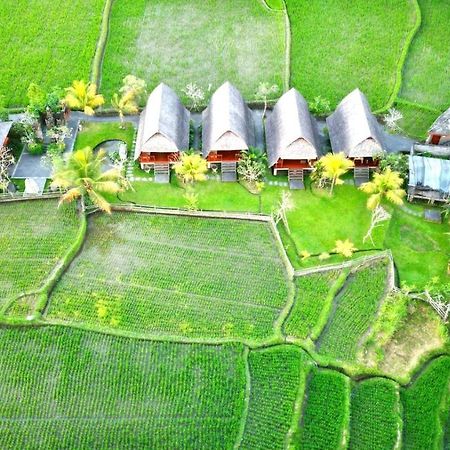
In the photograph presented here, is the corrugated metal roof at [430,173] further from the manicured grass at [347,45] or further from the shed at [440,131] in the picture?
the manicured grass at [347,45]

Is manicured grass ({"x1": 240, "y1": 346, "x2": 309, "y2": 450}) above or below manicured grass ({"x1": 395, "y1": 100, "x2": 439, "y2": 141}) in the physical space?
below

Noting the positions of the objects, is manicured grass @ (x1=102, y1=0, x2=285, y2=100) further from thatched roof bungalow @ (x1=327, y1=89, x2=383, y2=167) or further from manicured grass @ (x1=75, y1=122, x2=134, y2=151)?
thatched roof bungalow @ (x1=327, y1=89, x2=383, y2=167)

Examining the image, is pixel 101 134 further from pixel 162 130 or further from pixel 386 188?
pixel 386 188

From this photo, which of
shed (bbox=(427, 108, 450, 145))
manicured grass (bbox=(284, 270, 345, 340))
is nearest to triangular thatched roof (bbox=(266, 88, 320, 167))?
shed (bbox=(427, 108, 450, 145))

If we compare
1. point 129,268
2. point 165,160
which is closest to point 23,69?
point 165,160

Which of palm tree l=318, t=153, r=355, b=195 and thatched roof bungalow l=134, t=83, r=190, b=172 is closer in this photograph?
palm tree l=318, t=153, r=355, b=195

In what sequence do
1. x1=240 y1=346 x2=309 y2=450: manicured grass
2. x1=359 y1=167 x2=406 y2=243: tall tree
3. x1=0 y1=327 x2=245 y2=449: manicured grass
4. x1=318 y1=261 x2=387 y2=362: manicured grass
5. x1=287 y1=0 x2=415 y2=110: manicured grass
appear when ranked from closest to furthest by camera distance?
x1=0 y1=327 x2=245 y2=449: manicured grass < x1=240 y1=346 x2=309 y2=450: manicured grass < x1=318 y1=261 x2=387 y2=362: manicured grass < x1=359 y1=167 x2=406 y2=243: tall tree < x1=287 y1=0 x2=415 y2=110: manicured grass

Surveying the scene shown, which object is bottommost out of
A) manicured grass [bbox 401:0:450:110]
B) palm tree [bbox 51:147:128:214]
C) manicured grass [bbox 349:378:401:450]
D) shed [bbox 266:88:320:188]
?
manicured grass [bbox 349:378:401:450]
